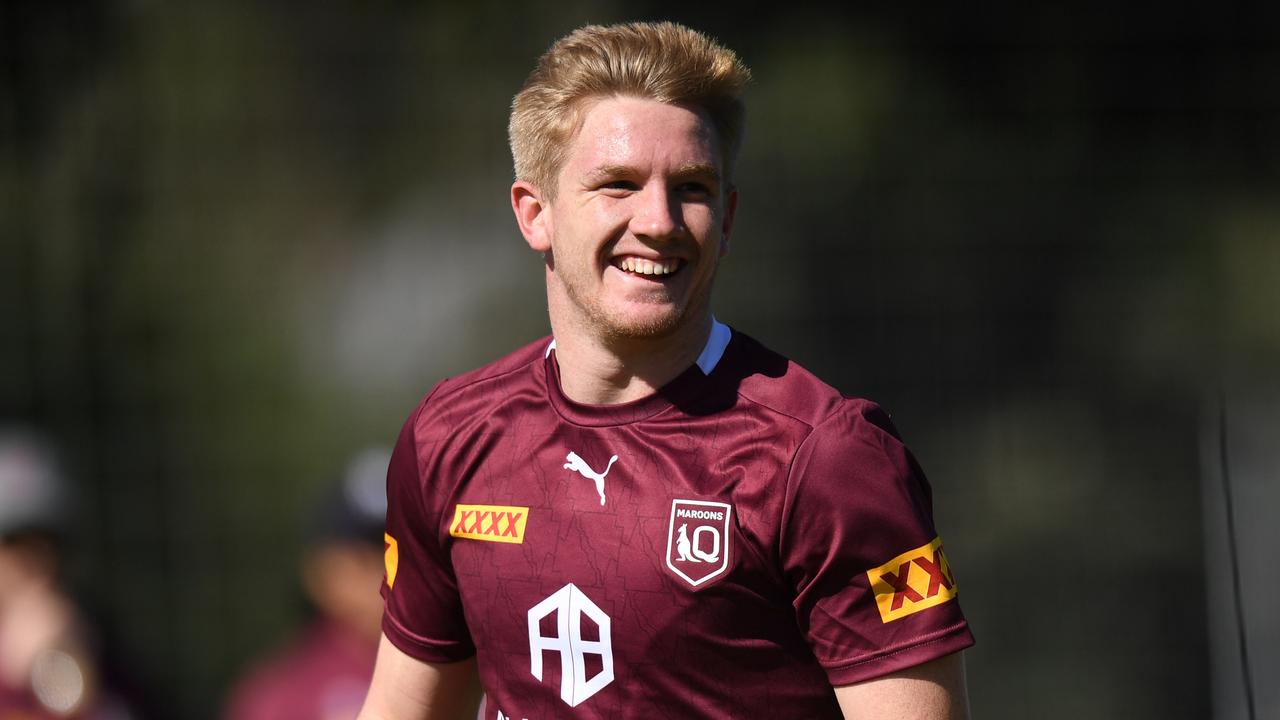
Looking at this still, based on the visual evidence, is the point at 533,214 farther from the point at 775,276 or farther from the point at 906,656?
the point at 775,276

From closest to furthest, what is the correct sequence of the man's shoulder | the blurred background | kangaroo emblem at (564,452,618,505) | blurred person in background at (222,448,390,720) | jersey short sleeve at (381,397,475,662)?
the man's shoulder
kangaroo emblem at (564,452,618,505)
jersey short sleeve at (381,397,475,662)
blurred person in background at (222,448,390,720)
the blurred background

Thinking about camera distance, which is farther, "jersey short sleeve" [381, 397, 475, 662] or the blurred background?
the blurred background

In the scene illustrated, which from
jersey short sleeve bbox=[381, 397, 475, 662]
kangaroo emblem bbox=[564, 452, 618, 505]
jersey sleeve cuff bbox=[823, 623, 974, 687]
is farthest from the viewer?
jersey short sleeve bbox=[381, 397, 475, 662]

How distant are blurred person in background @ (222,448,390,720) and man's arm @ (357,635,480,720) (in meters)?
1.74

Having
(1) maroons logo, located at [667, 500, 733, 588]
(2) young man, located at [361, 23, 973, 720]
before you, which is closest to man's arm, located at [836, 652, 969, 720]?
(2) young man, located at [361, 23, 973, 720]

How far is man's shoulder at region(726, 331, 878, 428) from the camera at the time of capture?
2.54 m

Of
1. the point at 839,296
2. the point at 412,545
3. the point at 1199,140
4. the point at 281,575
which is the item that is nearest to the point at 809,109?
the point at 839,296

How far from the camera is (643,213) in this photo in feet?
8.48

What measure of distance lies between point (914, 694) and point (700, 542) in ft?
1.28

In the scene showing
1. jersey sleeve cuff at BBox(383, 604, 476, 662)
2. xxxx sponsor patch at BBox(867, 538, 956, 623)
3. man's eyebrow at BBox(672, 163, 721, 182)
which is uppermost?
man's eyebrow at BBox(672, 163, 721, 182)

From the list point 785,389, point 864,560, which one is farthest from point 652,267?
point 864,560

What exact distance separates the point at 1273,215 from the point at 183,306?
4503 millimetres

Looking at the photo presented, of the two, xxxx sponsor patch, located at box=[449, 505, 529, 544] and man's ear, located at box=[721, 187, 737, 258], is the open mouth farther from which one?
xxxx sponsor patch, located at box=[449, 505, 529, 544]

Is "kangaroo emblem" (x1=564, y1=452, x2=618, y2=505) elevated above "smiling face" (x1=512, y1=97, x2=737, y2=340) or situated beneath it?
situated beneath
